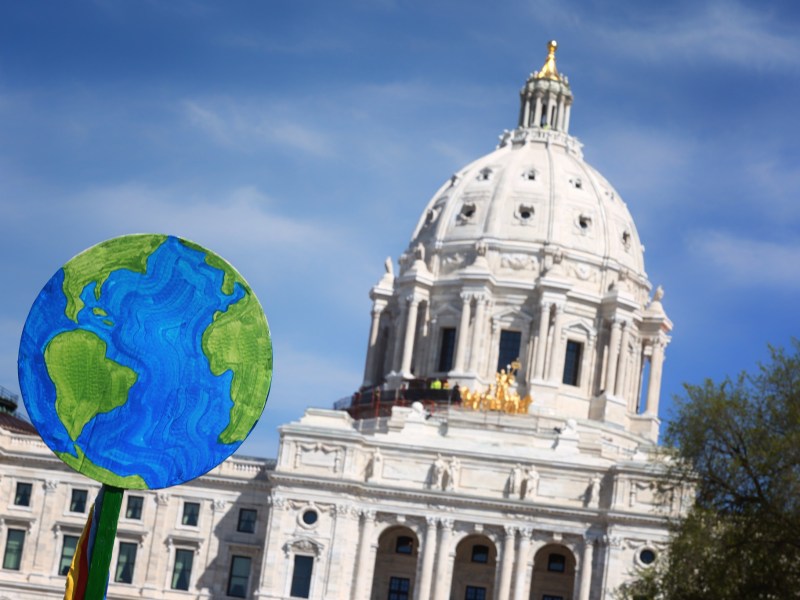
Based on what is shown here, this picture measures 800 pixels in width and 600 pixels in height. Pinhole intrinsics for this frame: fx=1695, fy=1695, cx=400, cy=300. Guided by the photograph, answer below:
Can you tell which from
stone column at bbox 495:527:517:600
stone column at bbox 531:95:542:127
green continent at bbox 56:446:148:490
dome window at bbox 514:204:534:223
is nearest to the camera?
green continent at bbox 56:446:148:490

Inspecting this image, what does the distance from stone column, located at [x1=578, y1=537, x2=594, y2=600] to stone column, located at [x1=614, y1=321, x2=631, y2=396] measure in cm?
2282

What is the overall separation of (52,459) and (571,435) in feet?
102

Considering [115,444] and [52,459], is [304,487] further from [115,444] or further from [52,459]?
[115,444]

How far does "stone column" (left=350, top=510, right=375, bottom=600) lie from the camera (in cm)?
9631

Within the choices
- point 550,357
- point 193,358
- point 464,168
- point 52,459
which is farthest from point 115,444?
point 464,168

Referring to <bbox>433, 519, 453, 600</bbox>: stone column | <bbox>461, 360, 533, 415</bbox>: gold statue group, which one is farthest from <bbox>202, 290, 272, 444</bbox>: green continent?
<bbox>461, 360, 533, 415</bbox>: gold statue group

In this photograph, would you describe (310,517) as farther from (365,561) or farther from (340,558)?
(365,561)

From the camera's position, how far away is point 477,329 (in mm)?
116188

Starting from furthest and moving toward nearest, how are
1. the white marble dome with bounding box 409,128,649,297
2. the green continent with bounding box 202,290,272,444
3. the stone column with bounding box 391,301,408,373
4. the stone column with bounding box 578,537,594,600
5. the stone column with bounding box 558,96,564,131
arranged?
the stone column with bounding box 558,96,564,131, the white marble dome with bounding box 409,128,649,297, the stone column with bounding box 391,301,408,373, the stone column with bounding box 578,537,594,600, the green continent with bounding box 202,290,272,444

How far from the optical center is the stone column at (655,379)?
12056cm

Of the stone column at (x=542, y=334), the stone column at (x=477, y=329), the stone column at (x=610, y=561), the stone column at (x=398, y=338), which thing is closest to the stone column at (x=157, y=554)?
the stone column at (x=398, y=338)

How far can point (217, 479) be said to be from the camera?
3959 inches

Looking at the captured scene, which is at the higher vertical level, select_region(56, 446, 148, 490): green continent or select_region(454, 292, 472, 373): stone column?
select_region(454, 292, 472, 373): stone column

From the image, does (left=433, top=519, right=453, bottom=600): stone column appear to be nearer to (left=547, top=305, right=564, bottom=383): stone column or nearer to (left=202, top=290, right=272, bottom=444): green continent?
(left=547, top=305, right=564, bottom=383): stone column
